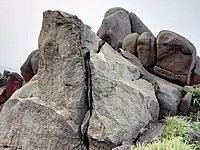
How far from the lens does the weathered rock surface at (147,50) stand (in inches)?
183

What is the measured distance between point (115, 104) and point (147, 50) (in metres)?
1.60

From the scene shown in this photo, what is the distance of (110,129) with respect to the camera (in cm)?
308

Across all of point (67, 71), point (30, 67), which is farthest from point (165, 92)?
point (30, 67)

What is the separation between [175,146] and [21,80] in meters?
4.56

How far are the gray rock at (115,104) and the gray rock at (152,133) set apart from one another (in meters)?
0.08

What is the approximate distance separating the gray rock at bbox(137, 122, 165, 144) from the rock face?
1.16m

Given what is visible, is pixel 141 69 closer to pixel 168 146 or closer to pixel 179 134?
pixel 179 134

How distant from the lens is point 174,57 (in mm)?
4496

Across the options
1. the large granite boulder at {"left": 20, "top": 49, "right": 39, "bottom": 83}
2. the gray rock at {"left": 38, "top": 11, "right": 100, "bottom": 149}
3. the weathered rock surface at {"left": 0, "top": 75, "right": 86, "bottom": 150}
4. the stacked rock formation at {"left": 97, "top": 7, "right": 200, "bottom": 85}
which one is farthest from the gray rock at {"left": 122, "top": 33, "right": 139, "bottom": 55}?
the weathered rock surface at {"left": 0, "top": 75, "right": 86, "bottom": 150}

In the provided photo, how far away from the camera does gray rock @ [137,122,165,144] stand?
3244 mm

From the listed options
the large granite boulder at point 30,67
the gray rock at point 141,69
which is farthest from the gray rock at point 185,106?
the large granite boulder at point 30,67

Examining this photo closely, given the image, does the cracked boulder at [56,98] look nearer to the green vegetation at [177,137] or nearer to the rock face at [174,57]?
the green vegetation at [177,137]

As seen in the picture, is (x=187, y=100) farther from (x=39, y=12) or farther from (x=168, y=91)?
(x=39, y=12)

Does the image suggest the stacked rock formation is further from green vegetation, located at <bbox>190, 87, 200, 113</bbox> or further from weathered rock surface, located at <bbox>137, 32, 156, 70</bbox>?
green vegetation, located at <bbox>190, 87, 200, 113</bbox>
